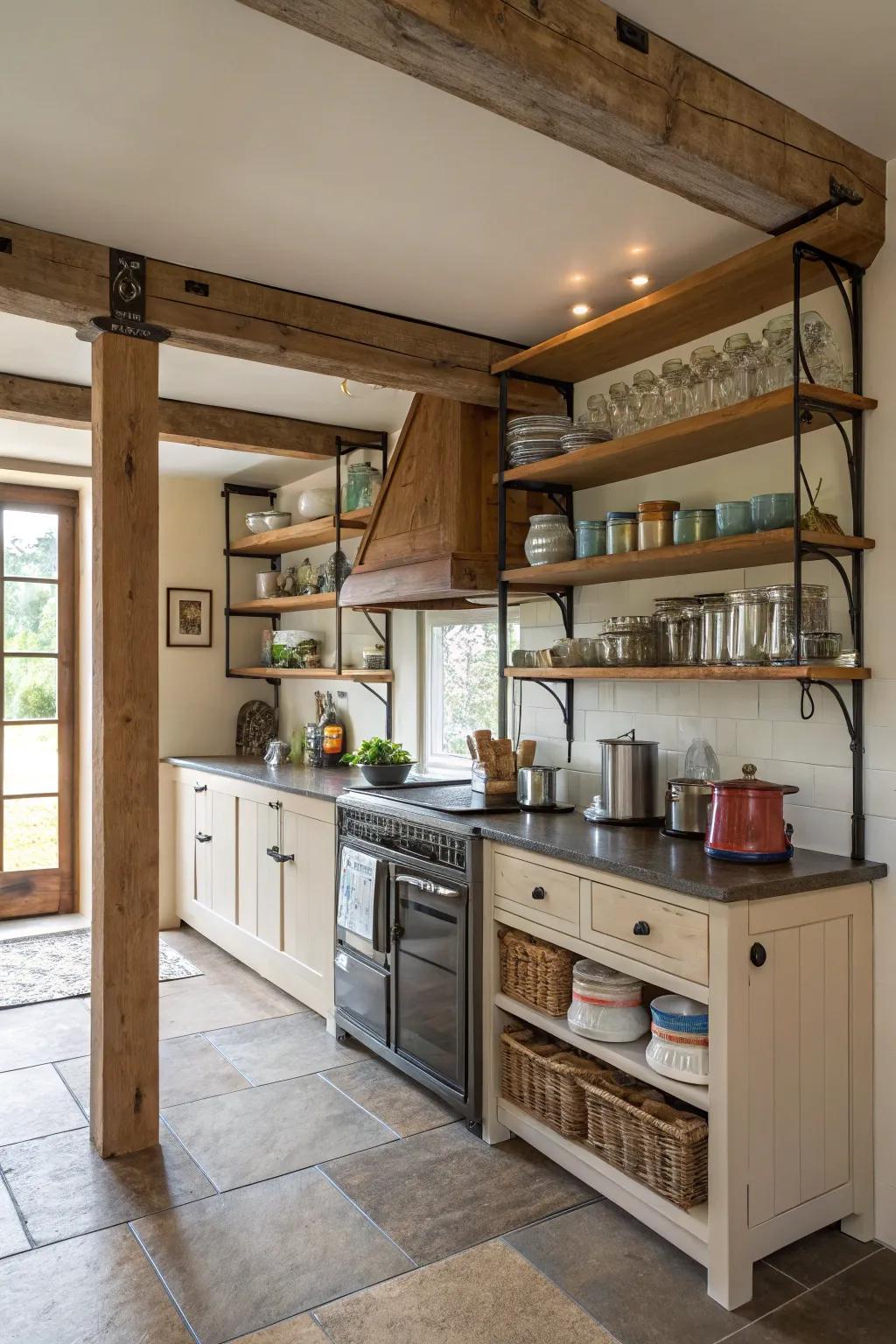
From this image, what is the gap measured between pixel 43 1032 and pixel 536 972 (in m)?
2.24

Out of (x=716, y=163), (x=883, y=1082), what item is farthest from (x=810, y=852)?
(x=716, y=163)

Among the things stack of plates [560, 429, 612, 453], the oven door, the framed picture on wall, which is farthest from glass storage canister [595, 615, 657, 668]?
the framed picture on wall

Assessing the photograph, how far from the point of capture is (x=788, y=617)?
2.45 m

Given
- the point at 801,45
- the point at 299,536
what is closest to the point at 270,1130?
the point at 299,536

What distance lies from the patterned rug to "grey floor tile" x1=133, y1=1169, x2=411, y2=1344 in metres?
1.61

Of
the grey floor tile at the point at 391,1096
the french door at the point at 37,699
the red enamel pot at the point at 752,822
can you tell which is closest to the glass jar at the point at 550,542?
the red enamel pot at the point at 752,822

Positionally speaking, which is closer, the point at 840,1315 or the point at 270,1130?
the point at 840,1315

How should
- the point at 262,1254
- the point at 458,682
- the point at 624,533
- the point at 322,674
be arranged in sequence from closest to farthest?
the point at 262,1254
the point at 624,533
the point at 458,682
the point at 322,674

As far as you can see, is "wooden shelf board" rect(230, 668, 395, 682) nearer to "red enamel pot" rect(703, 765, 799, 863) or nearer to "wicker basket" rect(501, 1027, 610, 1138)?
"wicker basket" rect(501, 1027, 610, 1138)

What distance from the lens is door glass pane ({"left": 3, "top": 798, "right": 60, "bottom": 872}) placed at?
577cm

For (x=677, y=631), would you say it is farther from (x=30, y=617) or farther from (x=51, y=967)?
(x=30, y=617)

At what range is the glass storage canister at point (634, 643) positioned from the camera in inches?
118

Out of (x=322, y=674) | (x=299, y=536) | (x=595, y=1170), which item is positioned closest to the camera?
(x=595, y=1170)

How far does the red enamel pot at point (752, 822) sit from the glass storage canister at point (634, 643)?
0.65m
